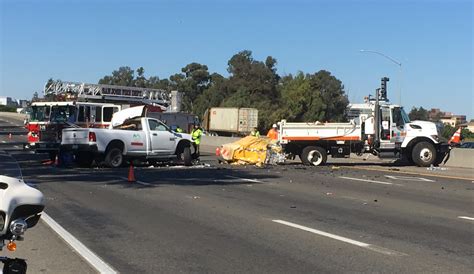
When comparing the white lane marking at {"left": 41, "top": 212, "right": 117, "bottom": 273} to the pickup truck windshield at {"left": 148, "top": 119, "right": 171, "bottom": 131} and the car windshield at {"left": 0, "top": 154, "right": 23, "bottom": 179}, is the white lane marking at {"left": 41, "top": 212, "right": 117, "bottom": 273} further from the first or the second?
the pickup truck windshield at {"left": 148, "top": 119, "right": 171, "bottom": 131}

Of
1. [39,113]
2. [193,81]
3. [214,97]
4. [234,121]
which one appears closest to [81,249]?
[39,113]

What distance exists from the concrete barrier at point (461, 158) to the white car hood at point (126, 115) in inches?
561

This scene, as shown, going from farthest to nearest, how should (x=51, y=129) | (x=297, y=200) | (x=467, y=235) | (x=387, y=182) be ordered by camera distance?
(x=51, y=129), (x=387, y=182), (x=297, y=200), (x=467, y=235)

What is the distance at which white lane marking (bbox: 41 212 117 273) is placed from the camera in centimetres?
656

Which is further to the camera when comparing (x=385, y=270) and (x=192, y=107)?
(x=192, y=107)

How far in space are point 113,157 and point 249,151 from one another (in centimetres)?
614

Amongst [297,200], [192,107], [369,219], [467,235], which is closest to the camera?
[467,235]

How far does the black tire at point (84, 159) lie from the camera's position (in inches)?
846

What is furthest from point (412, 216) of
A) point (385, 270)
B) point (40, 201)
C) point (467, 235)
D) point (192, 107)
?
point (192, 107)

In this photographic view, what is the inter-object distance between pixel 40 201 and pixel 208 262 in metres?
3.31

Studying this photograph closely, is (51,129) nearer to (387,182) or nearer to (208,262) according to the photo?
(387,182)

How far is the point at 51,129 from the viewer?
78.8 feet

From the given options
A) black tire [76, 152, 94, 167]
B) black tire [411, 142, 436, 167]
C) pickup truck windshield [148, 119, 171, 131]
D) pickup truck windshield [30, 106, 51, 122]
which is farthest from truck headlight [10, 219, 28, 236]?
black tire [411, 142, 436, 167]

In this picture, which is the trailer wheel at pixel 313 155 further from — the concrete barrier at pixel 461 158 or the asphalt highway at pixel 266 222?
the concrete barrier at pixel 461 158
